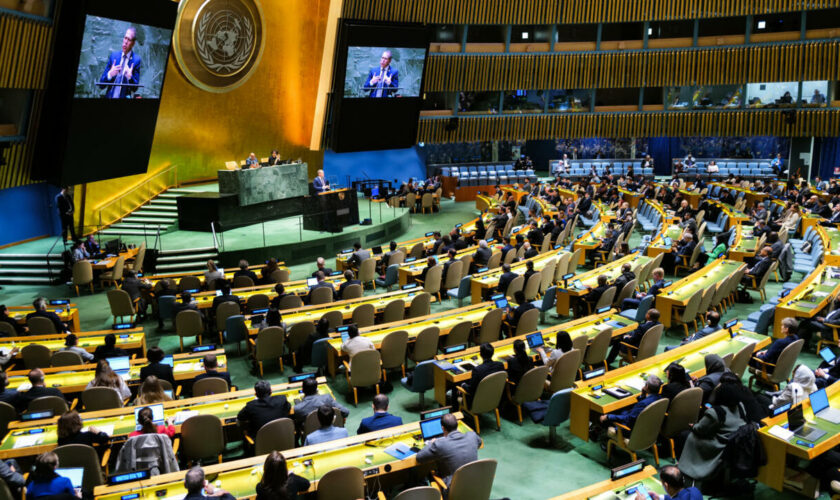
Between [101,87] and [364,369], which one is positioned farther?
[101,87]

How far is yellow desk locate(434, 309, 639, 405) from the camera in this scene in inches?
317

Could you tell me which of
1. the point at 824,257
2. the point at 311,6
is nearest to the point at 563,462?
the point at 824,257

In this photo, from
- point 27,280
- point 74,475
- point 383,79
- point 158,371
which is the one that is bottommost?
point 74,475

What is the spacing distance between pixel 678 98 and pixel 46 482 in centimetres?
3264

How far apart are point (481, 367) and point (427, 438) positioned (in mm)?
1725

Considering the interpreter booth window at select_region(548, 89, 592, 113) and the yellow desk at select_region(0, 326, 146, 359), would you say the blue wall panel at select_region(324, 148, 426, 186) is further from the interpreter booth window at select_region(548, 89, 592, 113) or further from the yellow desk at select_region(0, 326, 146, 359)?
the yellow desk at select_region(0, 326, 146, 359)

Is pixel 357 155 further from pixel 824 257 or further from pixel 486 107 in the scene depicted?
pixel 824 257

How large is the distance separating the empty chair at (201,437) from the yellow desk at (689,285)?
24.7 ft

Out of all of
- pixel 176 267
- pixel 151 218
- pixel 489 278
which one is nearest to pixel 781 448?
pixel 489 278

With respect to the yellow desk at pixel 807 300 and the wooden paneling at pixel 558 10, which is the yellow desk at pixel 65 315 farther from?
the wooden paneling at pixel 558 10

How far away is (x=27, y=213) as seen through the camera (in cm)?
1817

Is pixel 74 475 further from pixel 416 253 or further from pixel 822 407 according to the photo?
pixel 416 253

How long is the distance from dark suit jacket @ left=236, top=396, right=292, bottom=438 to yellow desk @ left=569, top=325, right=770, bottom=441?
10.5 ft

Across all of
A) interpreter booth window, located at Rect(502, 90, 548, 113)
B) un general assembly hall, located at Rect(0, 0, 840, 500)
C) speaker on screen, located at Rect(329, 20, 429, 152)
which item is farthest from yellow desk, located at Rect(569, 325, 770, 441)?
interpreter booth window, located at Rect(502, 90, 548, 113)
